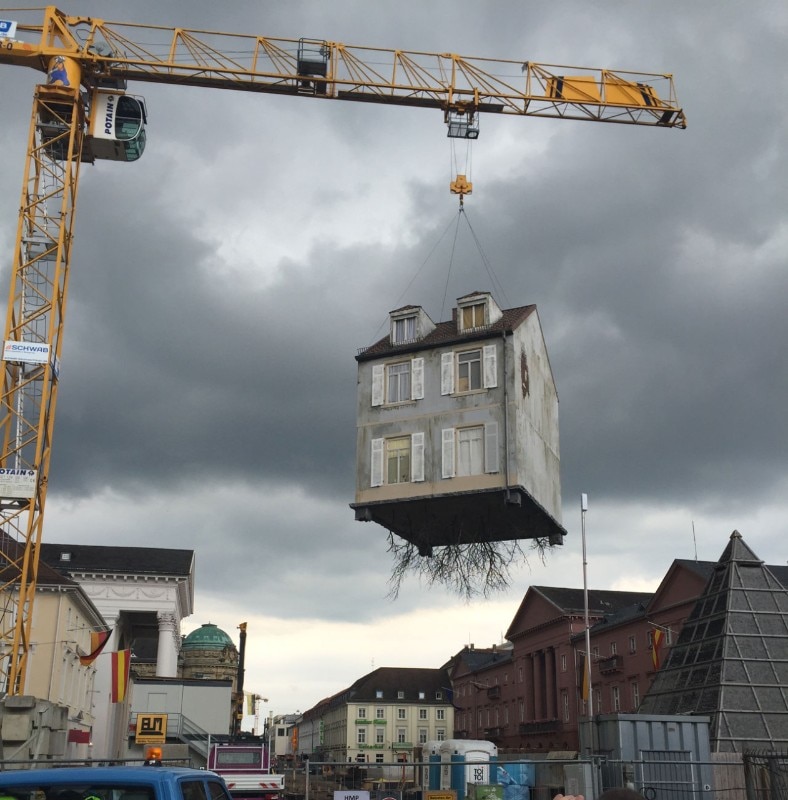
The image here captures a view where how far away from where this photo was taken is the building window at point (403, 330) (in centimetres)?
3147

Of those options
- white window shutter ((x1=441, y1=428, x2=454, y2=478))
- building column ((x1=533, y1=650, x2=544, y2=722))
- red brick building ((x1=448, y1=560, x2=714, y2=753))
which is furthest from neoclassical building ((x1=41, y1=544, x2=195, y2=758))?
white window shutter ((x1=441, y1=428, x2=454, y2=478))

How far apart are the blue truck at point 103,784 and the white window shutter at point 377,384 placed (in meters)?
21.9

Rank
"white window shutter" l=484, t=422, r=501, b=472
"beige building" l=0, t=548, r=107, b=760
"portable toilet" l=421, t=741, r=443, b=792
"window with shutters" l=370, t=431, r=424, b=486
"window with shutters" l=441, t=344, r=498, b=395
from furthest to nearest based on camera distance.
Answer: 1. "portable toilet" l=421, t=741, r=443, b=792
2. "beige building" l=0, t=548, r=107, b=760
3. "window with shutters" l=370, t=431, r=424, b=486
4. "window with shutters" l=441, t=344, r=498, b=395
5. "white window shutter" l=484, t=422, r=501, b=472

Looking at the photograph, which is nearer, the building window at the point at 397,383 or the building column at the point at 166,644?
the building window at the point at 397,383

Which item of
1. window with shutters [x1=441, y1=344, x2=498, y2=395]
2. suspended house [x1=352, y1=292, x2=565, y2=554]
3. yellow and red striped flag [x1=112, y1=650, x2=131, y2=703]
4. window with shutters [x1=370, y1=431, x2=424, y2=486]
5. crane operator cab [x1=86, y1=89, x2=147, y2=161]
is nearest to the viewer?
suspended house [x1=352, y1=292, x2=565, y2=554]

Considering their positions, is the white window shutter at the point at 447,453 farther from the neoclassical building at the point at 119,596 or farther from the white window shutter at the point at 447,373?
the neoclassical building at the point at 119,596

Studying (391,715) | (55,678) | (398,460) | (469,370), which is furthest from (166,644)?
(391,715)

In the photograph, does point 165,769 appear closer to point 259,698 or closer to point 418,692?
point 259,698

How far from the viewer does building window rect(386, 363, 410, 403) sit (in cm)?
3041

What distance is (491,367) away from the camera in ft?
94.6

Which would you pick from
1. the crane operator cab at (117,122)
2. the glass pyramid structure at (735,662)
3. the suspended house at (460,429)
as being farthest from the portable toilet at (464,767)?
the crane operator cab at (117,122)

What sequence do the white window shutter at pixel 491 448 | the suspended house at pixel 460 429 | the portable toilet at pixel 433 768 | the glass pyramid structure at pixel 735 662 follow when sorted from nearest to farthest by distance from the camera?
the white window shutter at pixel 491 448 → the suspended house at pixel 460 429 → the glass pyramid structure at pixel 735 662 → the portable toilet at pixel 433 768

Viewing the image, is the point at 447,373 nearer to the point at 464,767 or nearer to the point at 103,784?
the point at 464,767

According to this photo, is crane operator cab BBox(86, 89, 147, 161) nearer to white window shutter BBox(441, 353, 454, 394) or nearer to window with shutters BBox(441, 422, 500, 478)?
white window shutter BBox(441, 353, 454, 394)
